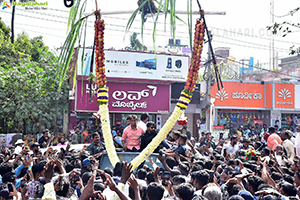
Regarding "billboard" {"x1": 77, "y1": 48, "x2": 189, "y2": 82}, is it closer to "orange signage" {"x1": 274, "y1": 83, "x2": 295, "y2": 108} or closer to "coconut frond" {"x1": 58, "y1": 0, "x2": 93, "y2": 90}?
"orange signage" {"x1": 274, "y1": 83, "x2": 295, "y2": 108}

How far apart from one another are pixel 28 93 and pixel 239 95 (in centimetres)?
1429

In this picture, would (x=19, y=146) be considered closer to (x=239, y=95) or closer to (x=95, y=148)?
(x=95, y=148)

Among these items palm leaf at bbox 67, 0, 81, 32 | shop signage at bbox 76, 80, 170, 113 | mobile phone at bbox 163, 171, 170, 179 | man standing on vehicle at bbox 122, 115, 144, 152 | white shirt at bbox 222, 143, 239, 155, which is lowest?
white shirt at bbox 222, 143, 239, 155

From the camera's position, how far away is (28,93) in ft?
58.0

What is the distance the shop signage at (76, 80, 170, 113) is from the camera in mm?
20203

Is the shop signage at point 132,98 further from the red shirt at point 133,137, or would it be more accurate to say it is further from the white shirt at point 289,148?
the red shirt at point 133,137

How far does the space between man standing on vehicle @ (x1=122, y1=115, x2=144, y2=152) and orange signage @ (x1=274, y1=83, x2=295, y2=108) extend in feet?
65.4

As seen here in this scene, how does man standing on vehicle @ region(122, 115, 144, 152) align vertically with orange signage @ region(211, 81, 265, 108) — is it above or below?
below

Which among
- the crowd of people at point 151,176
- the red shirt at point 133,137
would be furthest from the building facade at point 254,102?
the red shirt at point 133,137

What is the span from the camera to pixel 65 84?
20609 mm

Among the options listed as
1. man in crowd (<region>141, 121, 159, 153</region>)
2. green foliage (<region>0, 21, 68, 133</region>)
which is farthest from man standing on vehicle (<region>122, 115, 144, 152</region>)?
green foliage (<region>0, 21, 68, 133</region>)

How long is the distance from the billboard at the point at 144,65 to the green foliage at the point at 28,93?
211 cm

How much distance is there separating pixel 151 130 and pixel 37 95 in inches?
494

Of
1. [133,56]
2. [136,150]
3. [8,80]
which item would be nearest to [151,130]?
[136,150]
